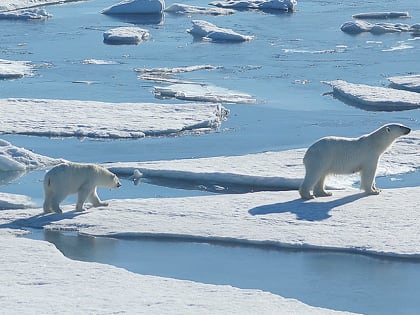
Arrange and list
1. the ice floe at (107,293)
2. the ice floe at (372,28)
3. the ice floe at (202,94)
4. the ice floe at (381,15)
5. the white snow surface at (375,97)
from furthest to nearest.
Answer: the ice floe at (381,15)
the ice floe at (372,28)
the ice floe at (202,94)
the white snow surface at (375,97)
the ice floe at (107,293)

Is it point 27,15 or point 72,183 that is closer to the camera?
point 72,183

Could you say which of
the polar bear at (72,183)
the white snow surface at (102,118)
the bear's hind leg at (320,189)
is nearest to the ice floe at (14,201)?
the polar bear at (72,183)

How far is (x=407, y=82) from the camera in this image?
55.9ft

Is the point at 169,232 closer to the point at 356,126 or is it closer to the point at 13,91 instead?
the point at 356,126

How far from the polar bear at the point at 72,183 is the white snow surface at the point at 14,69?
28.5 feet

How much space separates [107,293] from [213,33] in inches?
598

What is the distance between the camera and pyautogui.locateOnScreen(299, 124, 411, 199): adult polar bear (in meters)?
9.84

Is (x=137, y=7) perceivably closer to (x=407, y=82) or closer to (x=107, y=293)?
(x=407, y=82)

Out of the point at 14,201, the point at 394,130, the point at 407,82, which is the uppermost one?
the point at 394,130

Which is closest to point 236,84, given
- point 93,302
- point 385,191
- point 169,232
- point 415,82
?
point 415,82

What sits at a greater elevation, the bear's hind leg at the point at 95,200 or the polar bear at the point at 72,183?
the polar bear at the point at 72,183

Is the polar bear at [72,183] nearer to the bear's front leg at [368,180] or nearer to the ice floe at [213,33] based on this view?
the bear's front leg at [368,180]

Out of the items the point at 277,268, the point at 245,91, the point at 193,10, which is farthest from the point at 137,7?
the point at 277,268

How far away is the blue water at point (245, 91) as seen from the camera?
793 centimetres
